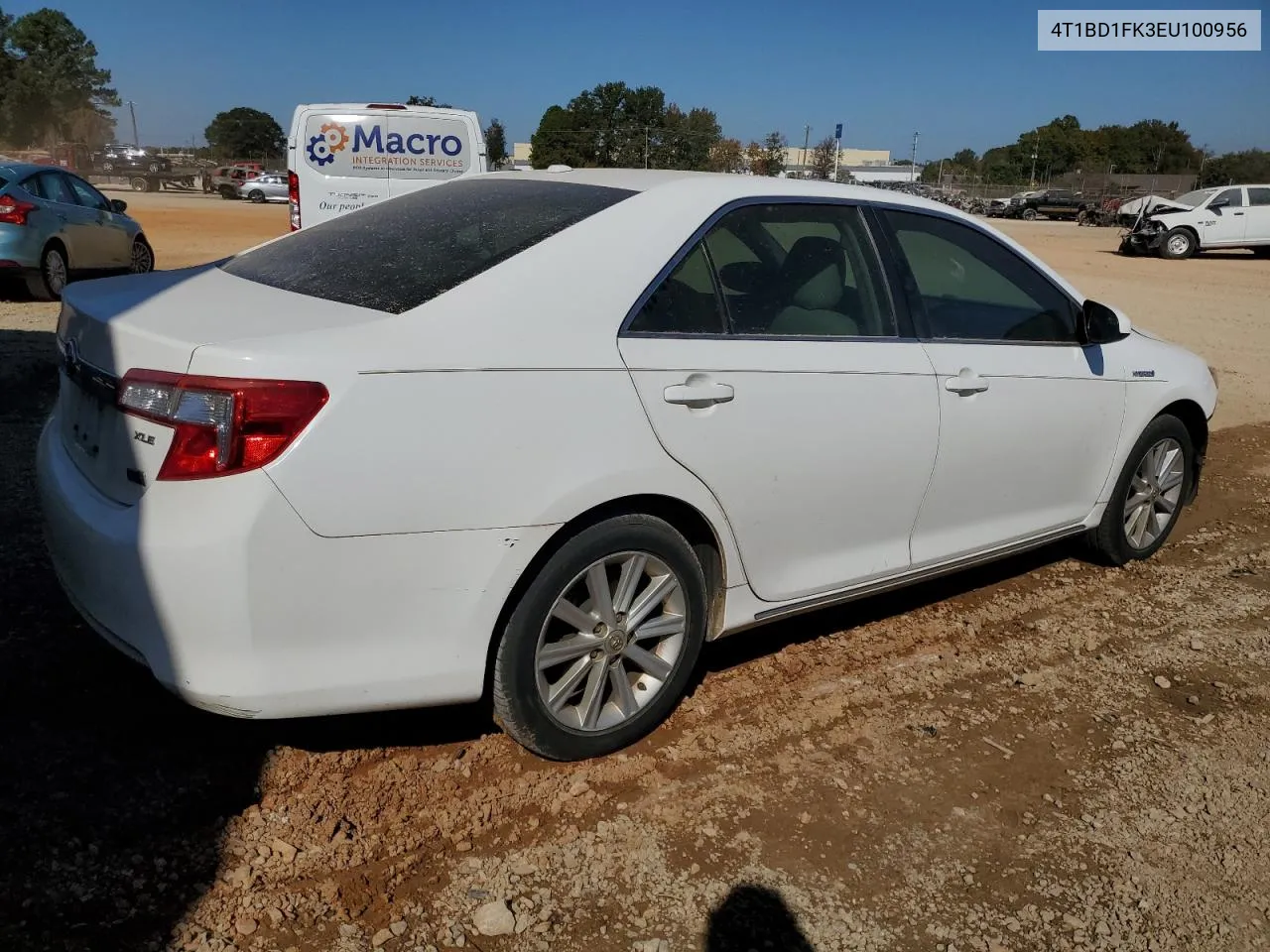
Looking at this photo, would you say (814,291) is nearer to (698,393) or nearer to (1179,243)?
(698,393)

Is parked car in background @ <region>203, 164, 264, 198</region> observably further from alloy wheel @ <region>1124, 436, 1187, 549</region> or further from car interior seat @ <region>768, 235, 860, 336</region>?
car interior seat @ <region>768, 235, 860, 336</region>

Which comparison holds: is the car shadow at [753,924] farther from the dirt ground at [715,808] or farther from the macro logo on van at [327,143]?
the macro logo on van at [327,143]

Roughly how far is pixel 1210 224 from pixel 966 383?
25.9 meters

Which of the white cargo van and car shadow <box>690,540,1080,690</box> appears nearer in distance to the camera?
car shadow <box>690,540,1080,690</box>

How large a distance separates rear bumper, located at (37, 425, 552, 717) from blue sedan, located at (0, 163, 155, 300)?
32.8 feet

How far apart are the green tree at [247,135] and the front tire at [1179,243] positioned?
6882 centimetres


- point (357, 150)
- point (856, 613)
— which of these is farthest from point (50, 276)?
point (856, 613)

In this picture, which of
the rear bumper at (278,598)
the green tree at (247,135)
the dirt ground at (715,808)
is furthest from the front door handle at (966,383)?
the green tree at (247,135)

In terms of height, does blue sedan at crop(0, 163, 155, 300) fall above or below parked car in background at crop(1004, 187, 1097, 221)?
below

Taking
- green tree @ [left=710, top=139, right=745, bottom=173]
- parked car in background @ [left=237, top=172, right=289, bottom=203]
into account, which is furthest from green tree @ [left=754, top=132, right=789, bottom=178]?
parked car in background @ [left=237, top=172, right=289, bottom=203]

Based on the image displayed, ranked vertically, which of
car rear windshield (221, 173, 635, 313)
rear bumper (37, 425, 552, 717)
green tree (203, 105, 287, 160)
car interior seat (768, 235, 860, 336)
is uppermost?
green tree (203, 105, 287, 160)

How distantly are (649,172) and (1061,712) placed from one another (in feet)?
7.95

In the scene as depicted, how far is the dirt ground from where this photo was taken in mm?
2592

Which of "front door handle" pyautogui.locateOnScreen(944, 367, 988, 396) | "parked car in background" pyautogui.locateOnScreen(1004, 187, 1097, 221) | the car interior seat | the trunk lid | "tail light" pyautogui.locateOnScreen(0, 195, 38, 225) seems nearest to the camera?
the trunk lid
